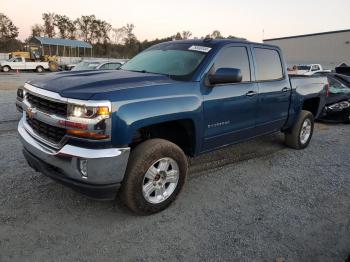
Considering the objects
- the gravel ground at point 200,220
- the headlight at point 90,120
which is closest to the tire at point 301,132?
the gravel ground at point 200,220

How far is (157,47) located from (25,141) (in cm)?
239

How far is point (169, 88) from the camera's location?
3.61 metres

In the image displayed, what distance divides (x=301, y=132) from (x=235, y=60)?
2.62 metres

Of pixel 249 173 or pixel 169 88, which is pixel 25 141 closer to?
pixel 169 88

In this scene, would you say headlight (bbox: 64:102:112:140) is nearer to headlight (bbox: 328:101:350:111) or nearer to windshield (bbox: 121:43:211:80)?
windshield (bbox: 121:43:211:80)

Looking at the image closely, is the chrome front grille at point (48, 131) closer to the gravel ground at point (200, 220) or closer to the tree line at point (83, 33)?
the gravel ground at point (200, 220)

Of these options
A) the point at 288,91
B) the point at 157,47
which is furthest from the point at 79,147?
the point at 288,91

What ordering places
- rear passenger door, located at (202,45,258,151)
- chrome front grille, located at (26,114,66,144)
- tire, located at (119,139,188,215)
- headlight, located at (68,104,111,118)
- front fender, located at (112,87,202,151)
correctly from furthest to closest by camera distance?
1. rear passenger door, located at (202,45,258,151)
2. tire, located at (119,139,188,215)
3. chrome front grille, located at (26,114,66,144)
4. front fender, located at (112,87,202,151)
5. headlight, located at (68,104,111,118)

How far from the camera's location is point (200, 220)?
11.8 feet

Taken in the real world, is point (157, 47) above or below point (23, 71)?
above

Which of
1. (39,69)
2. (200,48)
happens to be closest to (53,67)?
(39,69)

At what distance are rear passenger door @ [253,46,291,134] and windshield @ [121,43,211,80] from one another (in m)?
1.12

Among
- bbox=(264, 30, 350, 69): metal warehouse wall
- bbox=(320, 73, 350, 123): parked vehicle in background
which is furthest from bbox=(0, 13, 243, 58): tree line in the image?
bbox=(320, 73, 350, 123): parked vehicle in background

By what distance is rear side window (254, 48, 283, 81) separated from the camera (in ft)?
16.4
